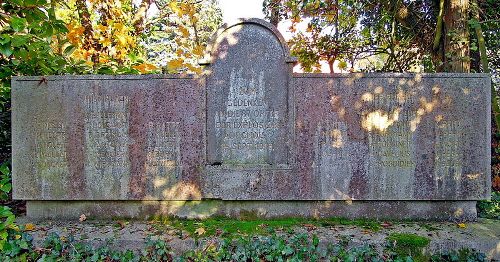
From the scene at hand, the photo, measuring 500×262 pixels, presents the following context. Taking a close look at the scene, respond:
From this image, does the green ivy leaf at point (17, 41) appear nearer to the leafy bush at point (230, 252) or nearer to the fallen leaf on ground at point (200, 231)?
the leafy bush at point (230, 252)

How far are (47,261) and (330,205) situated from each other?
11.2 feet

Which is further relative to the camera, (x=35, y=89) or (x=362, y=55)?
(x=362, y=55)

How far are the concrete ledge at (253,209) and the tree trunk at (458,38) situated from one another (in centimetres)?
240

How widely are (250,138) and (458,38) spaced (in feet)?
12.8

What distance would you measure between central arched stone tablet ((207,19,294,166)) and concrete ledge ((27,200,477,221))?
61 cm

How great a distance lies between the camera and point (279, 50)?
15.7ft

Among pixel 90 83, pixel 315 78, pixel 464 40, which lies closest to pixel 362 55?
pixel 464 40

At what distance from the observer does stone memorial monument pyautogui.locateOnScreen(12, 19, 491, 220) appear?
15.6 ft

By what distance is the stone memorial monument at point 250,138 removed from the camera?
4.74m

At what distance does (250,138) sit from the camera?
4828 millimetres

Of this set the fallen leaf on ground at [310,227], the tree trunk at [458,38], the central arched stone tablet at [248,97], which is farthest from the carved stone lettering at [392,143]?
the tree trunk at [458,38]

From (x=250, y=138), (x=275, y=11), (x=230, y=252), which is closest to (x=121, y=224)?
(x=230, y=252)

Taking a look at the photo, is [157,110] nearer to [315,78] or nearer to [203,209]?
[203,209]

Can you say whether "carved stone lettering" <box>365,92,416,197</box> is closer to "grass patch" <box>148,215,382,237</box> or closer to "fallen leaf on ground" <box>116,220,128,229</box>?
"grass patch" <box>148,215,382,237</box>
